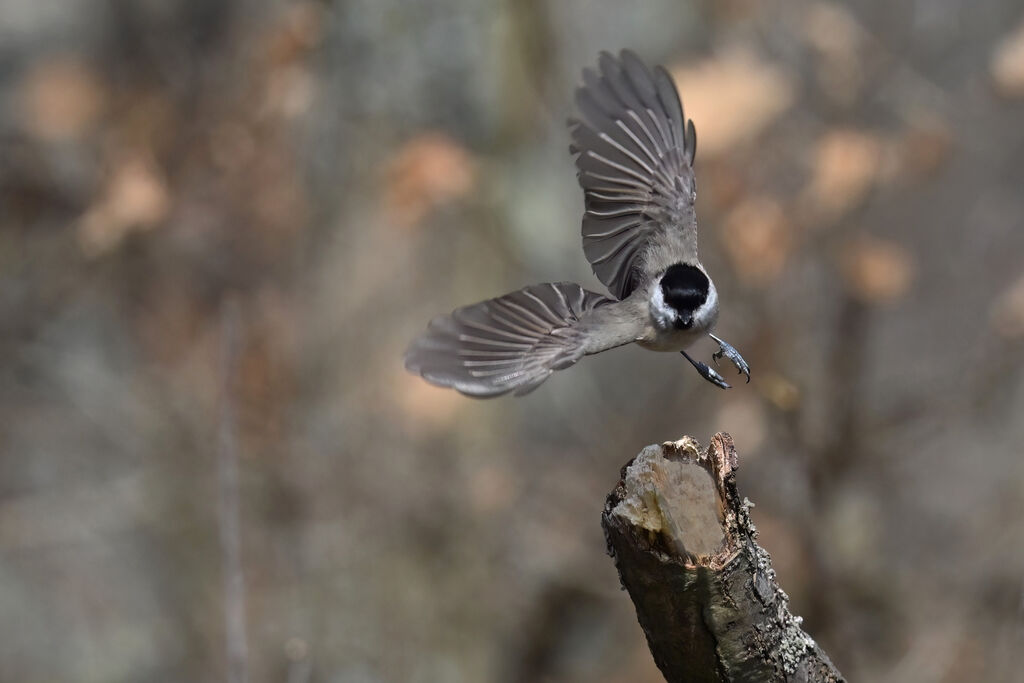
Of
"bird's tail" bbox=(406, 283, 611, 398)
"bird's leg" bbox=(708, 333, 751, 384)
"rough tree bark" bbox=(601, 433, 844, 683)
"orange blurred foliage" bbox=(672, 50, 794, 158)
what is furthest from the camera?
"orange blurred foliage" bbox=(672, 50, 794, 158)

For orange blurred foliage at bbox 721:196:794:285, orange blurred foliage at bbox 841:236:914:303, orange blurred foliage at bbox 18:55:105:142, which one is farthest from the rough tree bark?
orange blurred foliage at bbox 18:55:105:142

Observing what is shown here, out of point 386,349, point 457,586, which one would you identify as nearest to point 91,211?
point 386,349

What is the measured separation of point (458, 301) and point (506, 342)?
2.50 m

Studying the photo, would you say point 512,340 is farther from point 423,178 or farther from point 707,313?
point 423,178

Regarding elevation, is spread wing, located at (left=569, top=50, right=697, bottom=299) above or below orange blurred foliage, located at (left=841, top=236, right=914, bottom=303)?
below

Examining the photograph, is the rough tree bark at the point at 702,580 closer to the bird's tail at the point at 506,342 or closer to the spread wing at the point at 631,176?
the bird's tail at the point at 506,342

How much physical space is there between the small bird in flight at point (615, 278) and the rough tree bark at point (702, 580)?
25cm

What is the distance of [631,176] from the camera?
2.01 metres

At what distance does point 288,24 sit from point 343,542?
184 cm

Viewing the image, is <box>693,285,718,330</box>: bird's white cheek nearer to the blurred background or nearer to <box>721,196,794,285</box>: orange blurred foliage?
the blurred background

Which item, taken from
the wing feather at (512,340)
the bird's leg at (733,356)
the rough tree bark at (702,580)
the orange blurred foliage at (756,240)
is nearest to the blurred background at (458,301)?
the orange blurred foliage at (756,240)

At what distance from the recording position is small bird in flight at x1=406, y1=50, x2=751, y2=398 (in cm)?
162

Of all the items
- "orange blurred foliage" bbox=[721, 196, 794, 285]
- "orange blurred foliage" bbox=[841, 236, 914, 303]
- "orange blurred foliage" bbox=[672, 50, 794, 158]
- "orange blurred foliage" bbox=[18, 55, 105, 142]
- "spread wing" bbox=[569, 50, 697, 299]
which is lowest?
"spread wing" bbox=[569, 50, 697, 299]

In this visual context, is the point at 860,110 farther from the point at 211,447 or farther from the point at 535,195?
the point at 211,447
